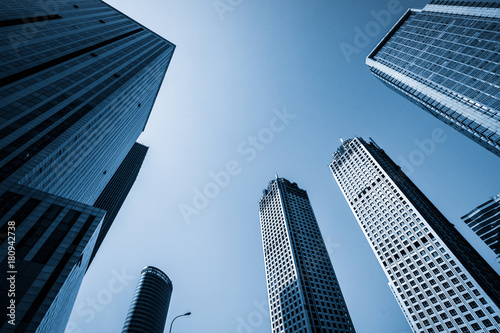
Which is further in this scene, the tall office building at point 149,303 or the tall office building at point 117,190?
the tall office building at point 149,303

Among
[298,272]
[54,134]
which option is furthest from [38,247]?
[298,272]

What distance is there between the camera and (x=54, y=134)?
150 feet

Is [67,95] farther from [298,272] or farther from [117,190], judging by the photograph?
[117,190]

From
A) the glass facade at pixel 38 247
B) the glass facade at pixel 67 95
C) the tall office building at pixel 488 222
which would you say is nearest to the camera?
the glass facade at pixel 38 247

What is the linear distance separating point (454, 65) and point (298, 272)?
87166 millimetres

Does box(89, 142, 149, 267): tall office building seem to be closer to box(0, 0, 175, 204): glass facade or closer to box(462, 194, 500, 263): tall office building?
box(0, 0, 175, 204): glass facade

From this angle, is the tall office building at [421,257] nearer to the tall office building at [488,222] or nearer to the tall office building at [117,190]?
the tall office building at [488,222]

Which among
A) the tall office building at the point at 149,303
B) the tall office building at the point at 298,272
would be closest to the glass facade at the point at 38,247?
the tall office building at the point at 298,272

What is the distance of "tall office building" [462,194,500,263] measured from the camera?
97625mm

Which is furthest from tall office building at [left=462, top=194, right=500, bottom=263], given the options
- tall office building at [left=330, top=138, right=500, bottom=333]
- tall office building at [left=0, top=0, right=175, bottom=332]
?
tall office building at [left=0, top=0, right=175, bottom=332]

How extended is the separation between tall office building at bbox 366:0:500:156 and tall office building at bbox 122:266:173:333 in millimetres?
166259

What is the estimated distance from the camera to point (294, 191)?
150500 mm

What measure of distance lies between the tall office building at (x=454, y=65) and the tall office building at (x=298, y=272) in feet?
224

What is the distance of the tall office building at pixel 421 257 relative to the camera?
70000 mm
